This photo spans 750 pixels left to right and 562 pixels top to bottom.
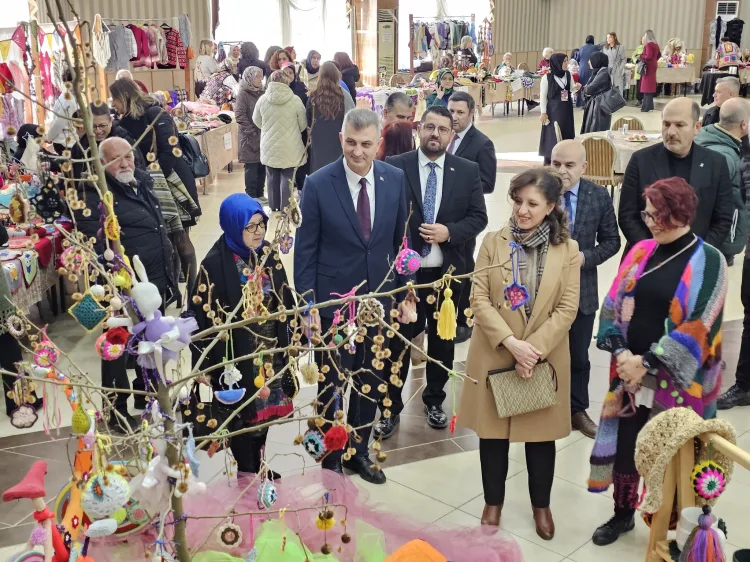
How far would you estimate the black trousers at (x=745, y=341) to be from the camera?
466cm

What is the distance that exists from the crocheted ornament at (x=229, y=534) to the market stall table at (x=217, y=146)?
7.69 m

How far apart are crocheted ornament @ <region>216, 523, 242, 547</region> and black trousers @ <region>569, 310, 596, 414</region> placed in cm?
219

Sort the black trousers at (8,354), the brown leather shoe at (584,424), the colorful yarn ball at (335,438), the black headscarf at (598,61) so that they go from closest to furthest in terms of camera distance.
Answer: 1. the colorful yarn ball at (335,438)
2. the brown leather shoe at (584,424)
3. the black trousers at (8,354)
4. the black headscarf at (598,61)

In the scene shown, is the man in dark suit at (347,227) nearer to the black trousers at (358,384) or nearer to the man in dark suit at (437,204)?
the black trousers at (358,384)

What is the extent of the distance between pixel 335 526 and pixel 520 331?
0.99m

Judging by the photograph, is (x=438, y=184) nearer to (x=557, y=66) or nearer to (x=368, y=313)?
(x=368, y=313)

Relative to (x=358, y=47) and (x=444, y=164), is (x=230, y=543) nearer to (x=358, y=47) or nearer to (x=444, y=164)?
(x=444, y=164)

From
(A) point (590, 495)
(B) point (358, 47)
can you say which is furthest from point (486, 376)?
(B) point (358, 47)

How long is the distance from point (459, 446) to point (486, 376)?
41.9 inches

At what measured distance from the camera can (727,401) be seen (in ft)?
15.4

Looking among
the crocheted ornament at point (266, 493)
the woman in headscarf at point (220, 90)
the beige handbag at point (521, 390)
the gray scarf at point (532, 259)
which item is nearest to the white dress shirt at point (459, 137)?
the gray scarf at point (532, 259)

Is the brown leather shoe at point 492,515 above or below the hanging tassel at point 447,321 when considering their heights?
below

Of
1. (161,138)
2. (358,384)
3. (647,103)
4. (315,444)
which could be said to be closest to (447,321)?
(315,444)

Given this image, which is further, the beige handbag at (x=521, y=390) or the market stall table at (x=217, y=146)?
the market stall table at (x=217, y=146)
